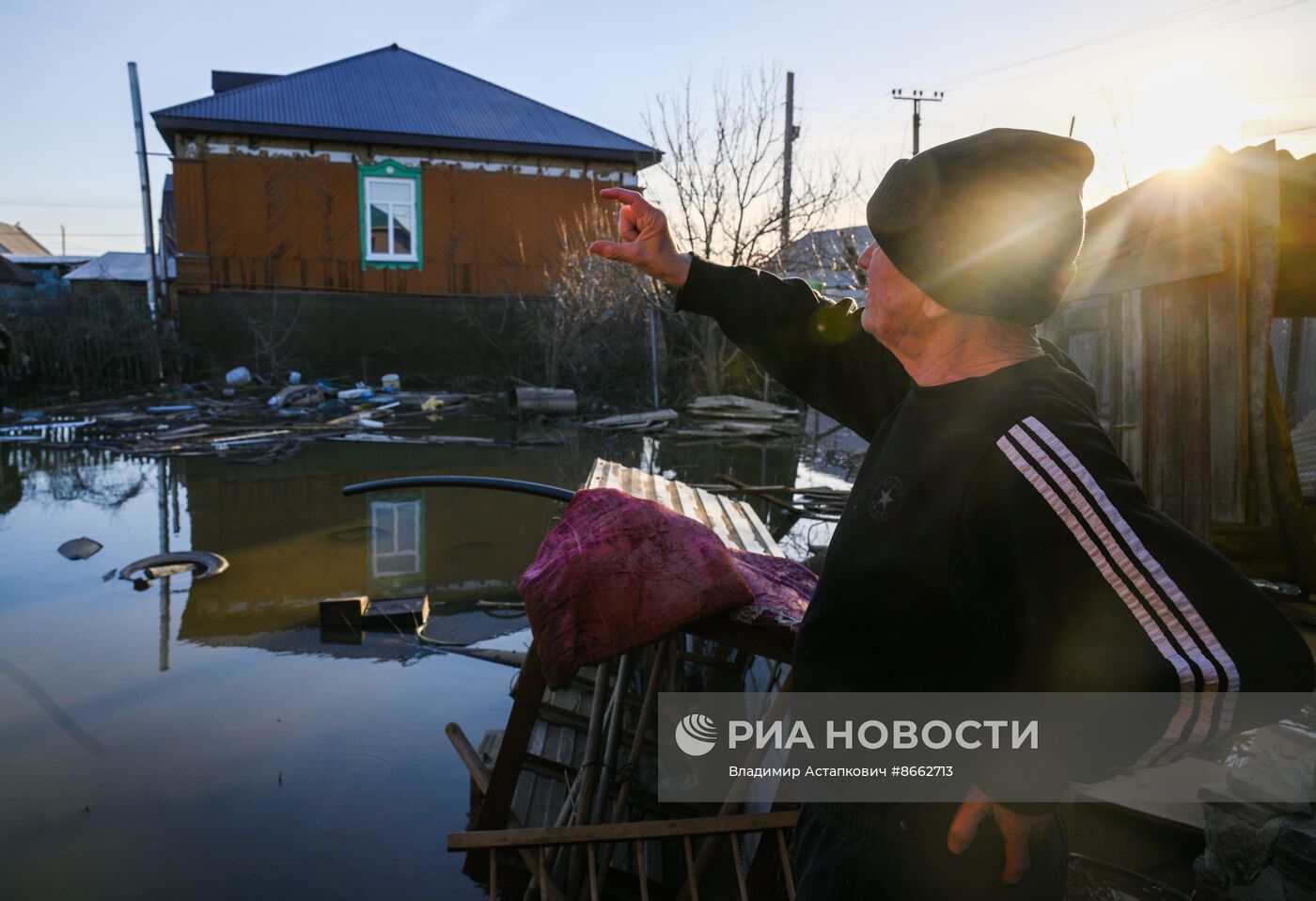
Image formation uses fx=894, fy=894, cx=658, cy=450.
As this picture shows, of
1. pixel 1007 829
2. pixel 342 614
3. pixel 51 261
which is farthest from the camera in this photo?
pixel 51 261

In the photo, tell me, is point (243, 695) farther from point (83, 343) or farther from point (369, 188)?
point (369, 188)

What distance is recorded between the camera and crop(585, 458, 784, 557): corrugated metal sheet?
14.1 ft

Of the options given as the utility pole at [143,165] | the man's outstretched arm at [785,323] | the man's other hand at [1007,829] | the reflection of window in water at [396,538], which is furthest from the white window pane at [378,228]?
the man's other hand at [1007,829]

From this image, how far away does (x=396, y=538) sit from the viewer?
779cm

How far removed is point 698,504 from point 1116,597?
4.07 metres

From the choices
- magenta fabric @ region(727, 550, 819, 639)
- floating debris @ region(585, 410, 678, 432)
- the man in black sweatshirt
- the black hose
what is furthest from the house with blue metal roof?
the man in black sweatshirt

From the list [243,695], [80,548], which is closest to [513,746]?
[243,695]

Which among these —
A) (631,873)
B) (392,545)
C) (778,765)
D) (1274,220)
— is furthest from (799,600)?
(392,545)

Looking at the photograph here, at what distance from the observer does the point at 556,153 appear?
2147 cm

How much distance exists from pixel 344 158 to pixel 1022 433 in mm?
21887

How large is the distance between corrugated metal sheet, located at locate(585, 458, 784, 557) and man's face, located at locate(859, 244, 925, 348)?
260 cm

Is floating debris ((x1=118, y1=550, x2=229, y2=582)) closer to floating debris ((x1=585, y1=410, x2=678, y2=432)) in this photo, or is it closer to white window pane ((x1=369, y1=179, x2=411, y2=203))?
floating debris ((x1=585, y1=410, x2=678, y2=432))

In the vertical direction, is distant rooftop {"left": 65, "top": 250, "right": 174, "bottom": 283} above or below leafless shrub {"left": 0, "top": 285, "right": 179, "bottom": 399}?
above

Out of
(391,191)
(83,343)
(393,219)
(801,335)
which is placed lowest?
(801,335)
